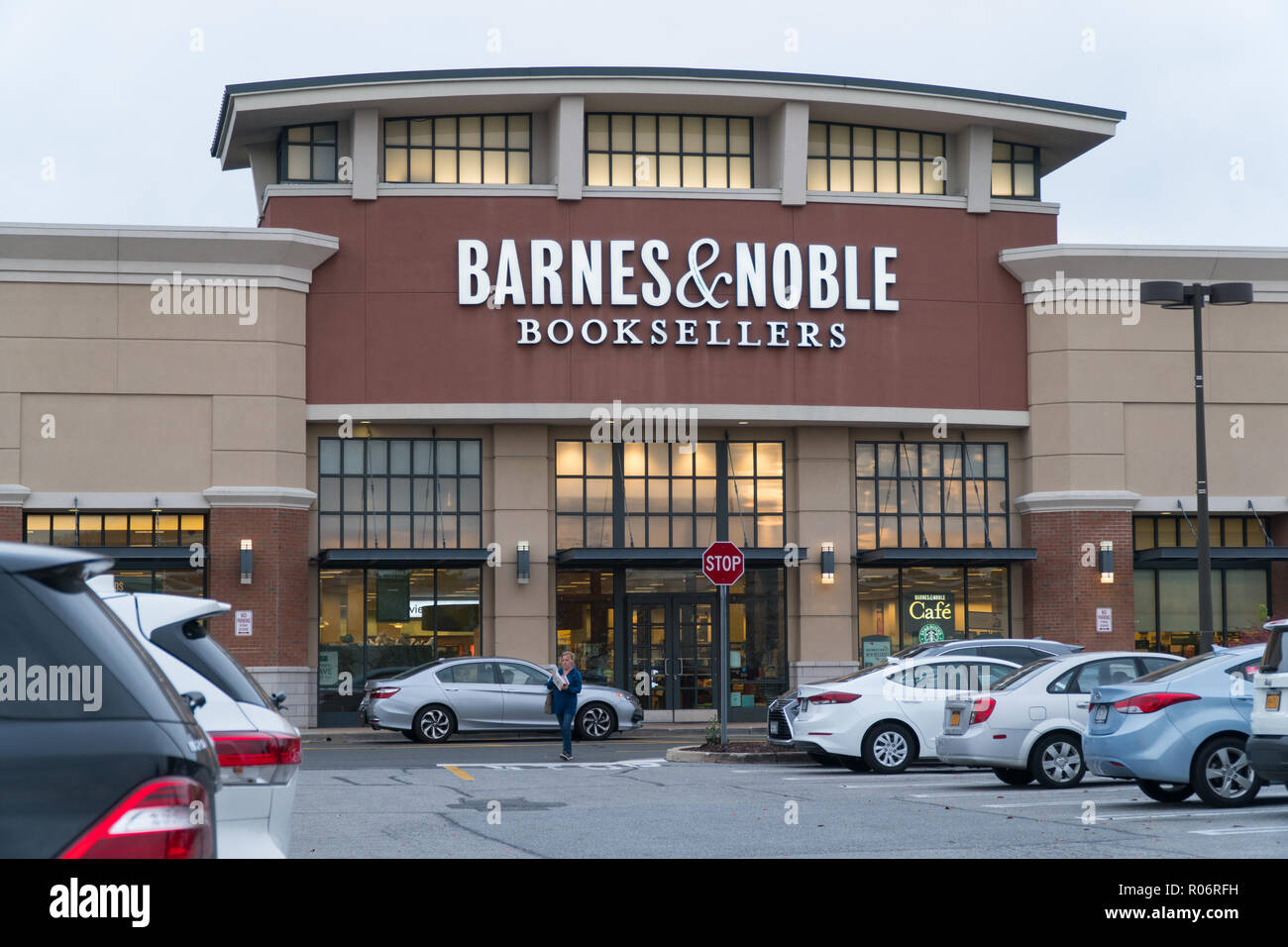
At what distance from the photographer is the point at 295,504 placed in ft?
108

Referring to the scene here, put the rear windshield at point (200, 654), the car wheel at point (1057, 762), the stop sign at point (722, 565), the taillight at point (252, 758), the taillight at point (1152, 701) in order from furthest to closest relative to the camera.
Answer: the stop sign at point (722, 565)
the car wheel at point (1057, 762)
the taillight at point (1152, 701)
the rear windshield at point (200, 654)
the taillight at point (252, 758)

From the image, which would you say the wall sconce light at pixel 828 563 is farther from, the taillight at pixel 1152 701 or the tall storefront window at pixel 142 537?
the taillight at pixel 1152 701

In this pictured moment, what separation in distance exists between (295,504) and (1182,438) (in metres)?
18.9

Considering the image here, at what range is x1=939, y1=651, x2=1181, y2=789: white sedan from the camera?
17.2 meters

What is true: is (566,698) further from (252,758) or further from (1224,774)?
(252,758)

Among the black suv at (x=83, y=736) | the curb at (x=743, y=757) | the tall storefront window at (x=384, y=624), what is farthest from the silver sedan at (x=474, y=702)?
the black suv at (x=83, y=736)

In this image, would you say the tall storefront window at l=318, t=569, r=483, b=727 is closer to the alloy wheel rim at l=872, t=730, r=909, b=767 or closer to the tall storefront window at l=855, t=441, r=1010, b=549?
the tall storefront window at l=855, t=441, r=1010, b=549

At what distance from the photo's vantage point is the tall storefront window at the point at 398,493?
33.8m

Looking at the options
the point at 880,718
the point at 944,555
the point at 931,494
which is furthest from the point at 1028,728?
the point at 931,494

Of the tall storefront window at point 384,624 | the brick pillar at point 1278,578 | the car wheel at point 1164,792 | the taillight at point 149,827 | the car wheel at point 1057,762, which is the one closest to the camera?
the taillight at point 149,827

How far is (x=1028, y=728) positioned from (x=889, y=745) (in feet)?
9.40

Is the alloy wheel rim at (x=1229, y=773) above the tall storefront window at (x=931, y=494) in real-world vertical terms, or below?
below

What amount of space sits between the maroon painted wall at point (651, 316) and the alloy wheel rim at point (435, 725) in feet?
27.3

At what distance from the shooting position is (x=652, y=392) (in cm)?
3416
